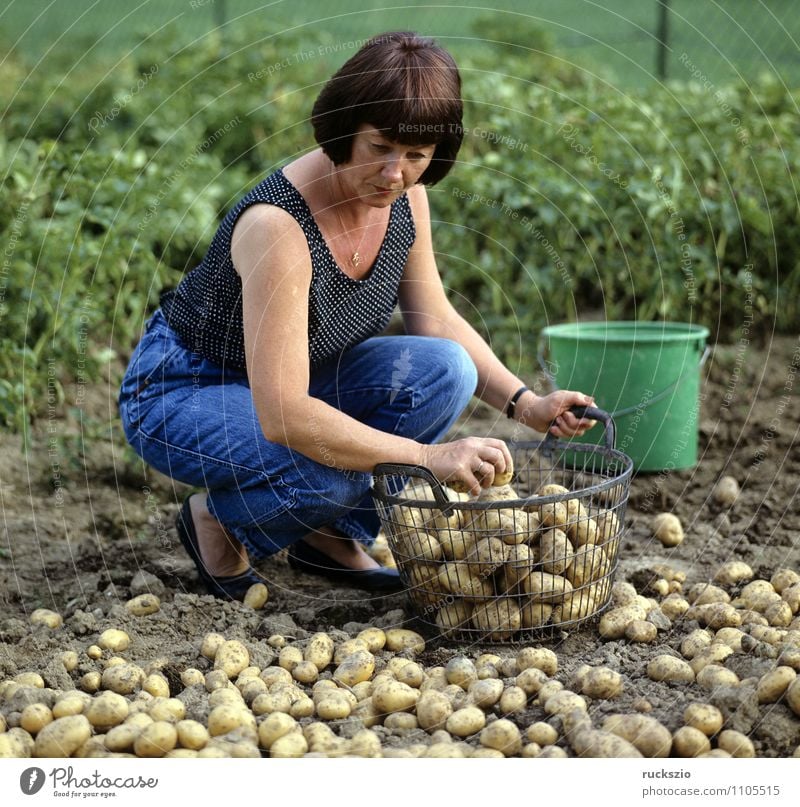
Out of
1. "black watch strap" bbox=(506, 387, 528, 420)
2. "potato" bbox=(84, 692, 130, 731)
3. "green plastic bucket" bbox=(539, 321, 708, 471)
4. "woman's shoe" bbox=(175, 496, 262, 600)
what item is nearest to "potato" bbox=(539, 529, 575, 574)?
"black watch strap" bbox=(506, 387, 528, 420)

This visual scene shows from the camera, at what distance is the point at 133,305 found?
3518mm

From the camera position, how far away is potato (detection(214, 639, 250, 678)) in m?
1.92

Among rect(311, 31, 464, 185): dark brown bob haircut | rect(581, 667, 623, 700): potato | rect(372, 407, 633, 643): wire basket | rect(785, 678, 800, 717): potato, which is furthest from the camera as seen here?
rect(372, 407, 633, 643): wire basket

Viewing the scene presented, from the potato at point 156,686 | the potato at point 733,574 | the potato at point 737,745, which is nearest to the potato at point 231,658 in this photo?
the potato at point 156,686

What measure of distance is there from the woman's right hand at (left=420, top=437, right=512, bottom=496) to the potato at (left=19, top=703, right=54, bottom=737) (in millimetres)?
777

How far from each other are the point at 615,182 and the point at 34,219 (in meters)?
2.08

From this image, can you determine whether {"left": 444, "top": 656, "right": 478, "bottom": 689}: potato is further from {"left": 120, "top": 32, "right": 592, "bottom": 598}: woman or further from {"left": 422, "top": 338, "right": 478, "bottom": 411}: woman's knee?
{"left": 422, "top": 338, "right": 478, "bottom": 411}: woman's knee

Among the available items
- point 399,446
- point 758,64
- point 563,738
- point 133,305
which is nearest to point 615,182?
point 133,305

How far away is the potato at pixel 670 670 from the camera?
1807 mm

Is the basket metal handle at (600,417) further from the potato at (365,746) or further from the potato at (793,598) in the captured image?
the potato at (365,746)

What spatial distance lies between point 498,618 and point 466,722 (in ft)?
1.12

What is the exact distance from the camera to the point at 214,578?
2.30 meters

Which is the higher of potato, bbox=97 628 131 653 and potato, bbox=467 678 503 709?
potato, bbox=97 628 131 653
